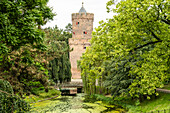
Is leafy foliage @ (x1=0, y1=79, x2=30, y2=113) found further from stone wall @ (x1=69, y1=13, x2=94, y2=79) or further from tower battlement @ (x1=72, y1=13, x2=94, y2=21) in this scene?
tower battlement @ (x1=72, y1=13, x2=94, y2=21)

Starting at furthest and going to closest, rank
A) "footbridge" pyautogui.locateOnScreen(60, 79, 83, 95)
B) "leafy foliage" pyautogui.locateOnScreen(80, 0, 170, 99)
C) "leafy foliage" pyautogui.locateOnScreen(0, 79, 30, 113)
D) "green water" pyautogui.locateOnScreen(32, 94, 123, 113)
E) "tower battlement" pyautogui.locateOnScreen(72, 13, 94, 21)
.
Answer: "tower battlement" pyautogui.locateOnScreen(72, 13, 94, 21), "footbridge" pyautogui.locateOnScreen(60, 79, 83, 95), "green water" pyautogui.locateOnScreen(32, 94, 123, 113), "leafy foliage" pyautogui.locateOnScreen(80, 0, 170, 99), "leafy foliage" pyautogui.locateOnScreen(0, 79, 30, 113)

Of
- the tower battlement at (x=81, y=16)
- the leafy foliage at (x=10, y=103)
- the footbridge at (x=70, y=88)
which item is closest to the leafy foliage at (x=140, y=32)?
the leafy foliage at (x=10, y=103)

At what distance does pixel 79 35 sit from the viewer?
4791 centimetres

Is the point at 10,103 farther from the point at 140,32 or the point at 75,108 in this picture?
the point at 75,108

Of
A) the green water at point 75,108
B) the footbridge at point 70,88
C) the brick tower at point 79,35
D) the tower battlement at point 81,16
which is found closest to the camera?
the green water at point 75,108

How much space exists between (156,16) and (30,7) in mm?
6295

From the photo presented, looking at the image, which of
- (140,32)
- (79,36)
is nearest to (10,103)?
(140,32)

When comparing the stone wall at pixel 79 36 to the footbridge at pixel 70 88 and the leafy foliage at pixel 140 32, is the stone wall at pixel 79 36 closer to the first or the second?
the footbridge at pixel 70 88

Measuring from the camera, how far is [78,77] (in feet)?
150

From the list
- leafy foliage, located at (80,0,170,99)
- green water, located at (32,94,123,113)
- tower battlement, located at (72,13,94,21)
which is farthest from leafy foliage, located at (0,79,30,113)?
tower battlement, located at (72,13,94,21)

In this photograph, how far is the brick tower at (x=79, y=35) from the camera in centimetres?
4606

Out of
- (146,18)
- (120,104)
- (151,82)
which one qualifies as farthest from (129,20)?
(120,104)

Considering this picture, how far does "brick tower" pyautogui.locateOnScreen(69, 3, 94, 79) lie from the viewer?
1813 inches

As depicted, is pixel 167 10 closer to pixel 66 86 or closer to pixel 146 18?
pixel 146 18
